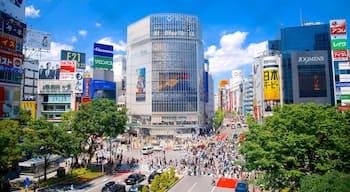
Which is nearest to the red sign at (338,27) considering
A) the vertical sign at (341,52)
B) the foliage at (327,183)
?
the vertical sign at (341,52)

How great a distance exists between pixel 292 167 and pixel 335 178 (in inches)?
239

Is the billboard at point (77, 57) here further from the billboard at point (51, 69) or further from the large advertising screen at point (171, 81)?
the large advertising screen at point (171, 81)

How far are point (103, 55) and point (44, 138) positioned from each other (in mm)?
68636

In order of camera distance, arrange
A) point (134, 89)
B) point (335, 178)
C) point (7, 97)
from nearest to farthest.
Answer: point (335, 178) < point (7, 97) < point (134, 89)

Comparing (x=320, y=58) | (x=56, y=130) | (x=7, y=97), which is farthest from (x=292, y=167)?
(x=320, y=58)

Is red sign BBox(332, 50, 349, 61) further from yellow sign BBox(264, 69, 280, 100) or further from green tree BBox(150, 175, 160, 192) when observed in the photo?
green tree BBox(150, 175, 160, 192)

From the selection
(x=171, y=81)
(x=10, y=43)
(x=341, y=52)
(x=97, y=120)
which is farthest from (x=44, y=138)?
(x=341, y=52)

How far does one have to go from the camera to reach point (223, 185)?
97.9 feet

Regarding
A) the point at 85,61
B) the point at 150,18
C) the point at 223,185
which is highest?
the point at 150,18

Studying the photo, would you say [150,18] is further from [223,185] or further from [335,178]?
[335,178]

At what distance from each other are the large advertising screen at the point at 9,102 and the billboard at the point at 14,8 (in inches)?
398

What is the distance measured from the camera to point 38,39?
60.4m

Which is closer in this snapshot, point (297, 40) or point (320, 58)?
point (320, 58)

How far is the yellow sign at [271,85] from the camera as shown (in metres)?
77.2
